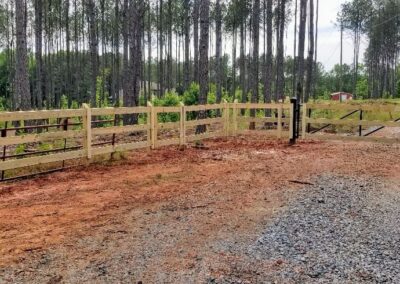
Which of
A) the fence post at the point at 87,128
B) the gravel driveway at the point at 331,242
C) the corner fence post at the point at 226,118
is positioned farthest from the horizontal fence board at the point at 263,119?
the gravel driveway at the point at 331,242

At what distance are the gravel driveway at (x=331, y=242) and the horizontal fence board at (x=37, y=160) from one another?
4.68m

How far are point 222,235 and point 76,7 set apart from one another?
3501 centimetres

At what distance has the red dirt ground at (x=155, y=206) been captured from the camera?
14.3 ft

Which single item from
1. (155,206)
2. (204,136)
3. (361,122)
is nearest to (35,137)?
(155,206)

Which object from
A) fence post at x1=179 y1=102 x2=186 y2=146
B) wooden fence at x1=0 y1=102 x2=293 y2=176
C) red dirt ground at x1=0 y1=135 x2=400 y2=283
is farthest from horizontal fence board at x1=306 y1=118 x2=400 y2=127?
fence post at x1=179 y1=102 x2=186 y2=146

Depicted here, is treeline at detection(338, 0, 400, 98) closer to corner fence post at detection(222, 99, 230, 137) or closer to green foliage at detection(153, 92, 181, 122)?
green foliage at detection(153, 92, 181, 122)

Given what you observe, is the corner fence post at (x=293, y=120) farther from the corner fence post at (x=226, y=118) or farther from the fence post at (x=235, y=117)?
the corner fence post at (x=226, y=118)

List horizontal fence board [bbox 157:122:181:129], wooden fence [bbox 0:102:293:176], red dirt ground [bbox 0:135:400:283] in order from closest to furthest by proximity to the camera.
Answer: red dirt ground [bbox 0:135:400:283] < wooden fence [bbox 0:102:293:176] < horizontal fence board [bbox 157:122:181:129]

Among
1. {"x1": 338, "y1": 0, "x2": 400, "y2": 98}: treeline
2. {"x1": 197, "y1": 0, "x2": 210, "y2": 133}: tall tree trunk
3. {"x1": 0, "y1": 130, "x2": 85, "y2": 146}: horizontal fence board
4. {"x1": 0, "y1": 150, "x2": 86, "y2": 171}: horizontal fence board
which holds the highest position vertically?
{"x1": 338, "y1": 0, "x2": 400, "y2": 98}: treeline

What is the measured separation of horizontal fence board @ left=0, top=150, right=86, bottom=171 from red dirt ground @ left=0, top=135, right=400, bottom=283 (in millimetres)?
290

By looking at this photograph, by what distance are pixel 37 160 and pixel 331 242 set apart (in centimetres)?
568

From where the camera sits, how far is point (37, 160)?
8133 millimetres

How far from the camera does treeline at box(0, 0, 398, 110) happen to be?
1722 cm

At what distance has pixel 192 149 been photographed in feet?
39.8
